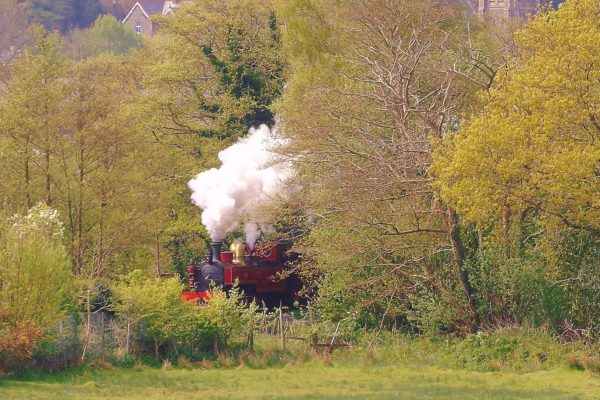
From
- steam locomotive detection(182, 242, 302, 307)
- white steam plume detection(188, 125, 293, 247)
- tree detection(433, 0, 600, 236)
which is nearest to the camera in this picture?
tree detection(433, 0, 600, 236)

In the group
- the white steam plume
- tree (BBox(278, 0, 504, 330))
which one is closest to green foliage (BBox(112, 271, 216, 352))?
tree (BBox(278, 0, 504, 330))

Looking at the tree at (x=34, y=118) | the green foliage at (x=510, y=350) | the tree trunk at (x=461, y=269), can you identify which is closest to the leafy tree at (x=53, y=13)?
the tree at (x=34, y=118)

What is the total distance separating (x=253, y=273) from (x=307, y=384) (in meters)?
13.0

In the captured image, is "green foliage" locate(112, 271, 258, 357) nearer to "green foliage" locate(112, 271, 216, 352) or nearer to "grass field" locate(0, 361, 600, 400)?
"green foliage" locate(112, 271, 216, 352)

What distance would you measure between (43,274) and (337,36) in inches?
1031

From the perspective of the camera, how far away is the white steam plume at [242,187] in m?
42.8

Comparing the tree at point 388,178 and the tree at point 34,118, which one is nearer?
the tree at point 388,178

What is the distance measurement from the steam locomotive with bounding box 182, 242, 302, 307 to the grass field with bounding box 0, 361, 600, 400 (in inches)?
342

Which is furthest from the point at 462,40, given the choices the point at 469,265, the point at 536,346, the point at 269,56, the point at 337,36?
the point at 536,346

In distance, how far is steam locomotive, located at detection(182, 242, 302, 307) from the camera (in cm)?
4103

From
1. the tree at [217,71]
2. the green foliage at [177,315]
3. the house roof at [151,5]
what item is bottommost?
the green foliage at [177,315]

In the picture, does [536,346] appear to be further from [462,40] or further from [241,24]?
[241,24]

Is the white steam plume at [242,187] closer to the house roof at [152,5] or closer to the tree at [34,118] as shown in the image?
the tree at [34,118]

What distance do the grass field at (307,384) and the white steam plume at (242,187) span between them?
10910 millimetres
